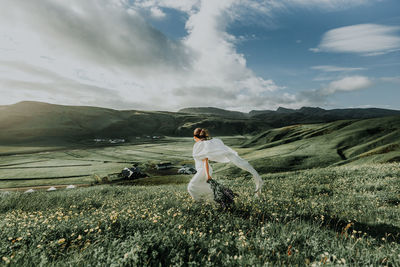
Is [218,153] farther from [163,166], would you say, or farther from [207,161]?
[163,166]

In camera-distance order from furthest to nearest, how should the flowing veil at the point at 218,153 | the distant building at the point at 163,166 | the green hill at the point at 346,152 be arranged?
the distant building at the point at 163,166, the green hill at the point at 346,152, the flowing veil at the point at 218,153

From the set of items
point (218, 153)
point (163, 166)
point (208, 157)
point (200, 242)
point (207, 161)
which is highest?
point (218, 153)

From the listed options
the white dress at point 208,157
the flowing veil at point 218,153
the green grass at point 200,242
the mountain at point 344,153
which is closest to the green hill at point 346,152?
the mountain at point 344,153

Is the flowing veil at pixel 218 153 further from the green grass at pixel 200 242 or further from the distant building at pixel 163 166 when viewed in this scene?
the distant building at pixel 163 166

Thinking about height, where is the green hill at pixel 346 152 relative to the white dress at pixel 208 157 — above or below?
below

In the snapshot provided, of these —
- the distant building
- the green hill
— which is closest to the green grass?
the green hill

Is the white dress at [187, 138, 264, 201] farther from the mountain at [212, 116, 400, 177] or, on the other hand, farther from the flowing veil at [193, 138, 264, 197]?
the mountain at [212, 116, 400, 177]

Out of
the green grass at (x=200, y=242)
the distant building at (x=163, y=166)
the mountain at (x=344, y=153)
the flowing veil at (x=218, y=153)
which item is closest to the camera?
the green grass at (x=200, y=242)

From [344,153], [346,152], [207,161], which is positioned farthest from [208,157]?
[346,152]

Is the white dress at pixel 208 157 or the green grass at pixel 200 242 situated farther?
the white dress at pixel 208 157

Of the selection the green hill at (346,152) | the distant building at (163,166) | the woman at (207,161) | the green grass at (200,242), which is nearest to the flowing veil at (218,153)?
the woman at (207,161)

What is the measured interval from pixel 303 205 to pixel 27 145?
242581mm

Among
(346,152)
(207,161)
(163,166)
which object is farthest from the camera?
(163,166)

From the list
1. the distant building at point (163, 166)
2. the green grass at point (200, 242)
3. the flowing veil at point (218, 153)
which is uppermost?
the flowing veil at point (218, 153)
